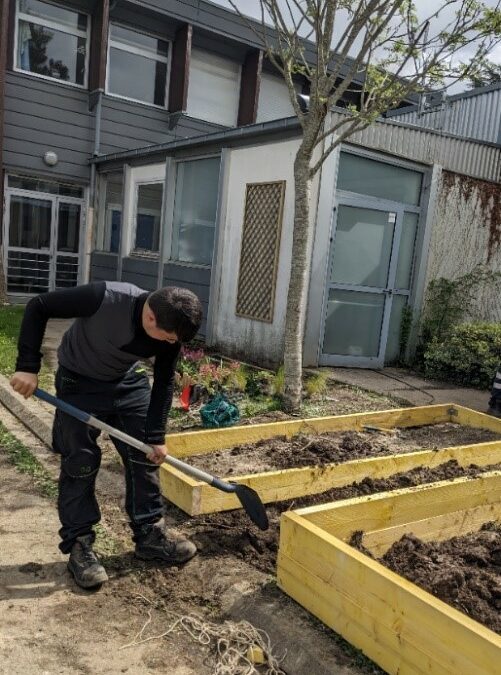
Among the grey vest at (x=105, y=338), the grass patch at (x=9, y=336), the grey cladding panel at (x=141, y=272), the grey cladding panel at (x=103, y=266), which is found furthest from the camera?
the grey cladding panel at (x=103, y=266)

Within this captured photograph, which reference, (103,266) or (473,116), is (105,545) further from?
(473,116)

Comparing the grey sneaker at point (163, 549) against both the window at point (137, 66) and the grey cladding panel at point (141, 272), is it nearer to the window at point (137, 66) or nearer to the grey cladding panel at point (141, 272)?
the grey cladding panel at point (141, 272)

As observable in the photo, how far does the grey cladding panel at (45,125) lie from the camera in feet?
42.5

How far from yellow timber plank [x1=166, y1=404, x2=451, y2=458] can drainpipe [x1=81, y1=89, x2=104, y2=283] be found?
33.2 feet

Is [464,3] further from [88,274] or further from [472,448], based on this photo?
[88,274]

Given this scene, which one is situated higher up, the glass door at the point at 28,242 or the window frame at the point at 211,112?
the window frame at the point at 211,112

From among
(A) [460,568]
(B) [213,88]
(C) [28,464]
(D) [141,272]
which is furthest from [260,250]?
(B) [213,88]

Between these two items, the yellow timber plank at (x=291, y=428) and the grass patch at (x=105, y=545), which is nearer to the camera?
the grass patch at (x=105, y=545)

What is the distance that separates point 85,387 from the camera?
3.28 m

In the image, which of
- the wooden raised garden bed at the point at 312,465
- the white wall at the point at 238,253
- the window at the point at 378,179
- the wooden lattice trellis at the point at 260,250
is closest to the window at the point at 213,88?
the white wall at the point at 238,253

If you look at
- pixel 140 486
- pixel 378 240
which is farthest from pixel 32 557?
pixel 378 240

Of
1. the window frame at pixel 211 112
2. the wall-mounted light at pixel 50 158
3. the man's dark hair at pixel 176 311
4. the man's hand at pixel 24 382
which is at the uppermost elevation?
the window frame at pixel 211 112

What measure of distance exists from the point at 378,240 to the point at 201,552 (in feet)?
21.4

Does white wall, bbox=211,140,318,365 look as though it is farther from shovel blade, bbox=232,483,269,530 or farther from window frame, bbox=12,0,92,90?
window frame, bbox=12,0,92,90
